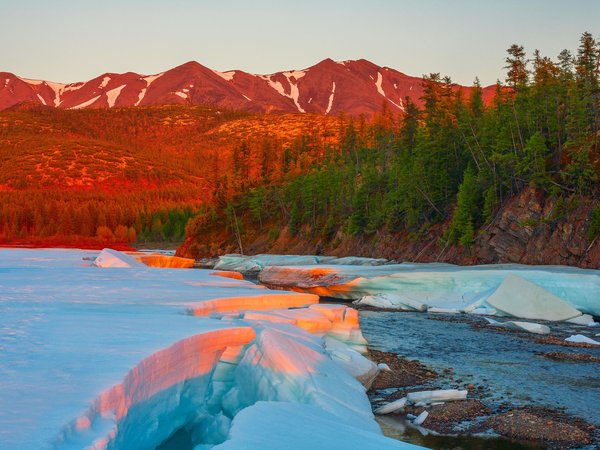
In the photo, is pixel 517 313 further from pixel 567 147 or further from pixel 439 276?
pixel 567 147

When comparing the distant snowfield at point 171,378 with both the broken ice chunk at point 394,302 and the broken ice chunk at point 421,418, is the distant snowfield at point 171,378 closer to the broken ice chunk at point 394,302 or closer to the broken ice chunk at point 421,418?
the broken ice chunk at point 421,418

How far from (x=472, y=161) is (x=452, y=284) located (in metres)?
27.6

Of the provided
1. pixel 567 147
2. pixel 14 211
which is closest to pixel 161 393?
pixel 567 147

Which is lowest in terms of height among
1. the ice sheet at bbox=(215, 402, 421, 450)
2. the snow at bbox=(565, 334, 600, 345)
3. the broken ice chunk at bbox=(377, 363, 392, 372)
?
the snow at bbox=(565, 334, 600, 345)

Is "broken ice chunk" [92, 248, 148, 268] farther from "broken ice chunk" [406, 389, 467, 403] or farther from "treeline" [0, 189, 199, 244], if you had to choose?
"treeline" [0, 189, 199, 244]

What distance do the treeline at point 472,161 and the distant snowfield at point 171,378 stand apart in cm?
3218

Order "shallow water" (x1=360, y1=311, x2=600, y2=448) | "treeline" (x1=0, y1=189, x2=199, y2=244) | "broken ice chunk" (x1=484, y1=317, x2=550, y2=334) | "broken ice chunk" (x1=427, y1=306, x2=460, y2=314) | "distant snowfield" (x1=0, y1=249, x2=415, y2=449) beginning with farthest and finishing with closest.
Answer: "treeline" (x1=0, y1=189, x2=199, y2=244) → "broken ice chunk" (x1=427, y1=306, x2=460, y2=314) → "broken ice chunk" (x1=484, y1=317, x2=550, y2=334) → "shallow water" (x1=360, y1=311, x2=600, y2=448) → "distant snowfield" (x1=0, y1=249, x2=415, y2=449)

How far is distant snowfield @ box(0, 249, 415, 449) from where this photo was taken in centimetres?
681

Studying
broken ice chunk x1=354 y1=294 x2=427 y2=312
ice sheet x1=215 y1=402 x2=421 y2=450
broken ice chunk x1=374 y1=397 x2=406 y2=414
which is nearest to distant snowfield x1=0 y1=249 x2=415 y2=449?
ice sheet x1=215 y1=402 x2=421 y2=450

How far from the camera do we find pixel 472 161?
57875mm

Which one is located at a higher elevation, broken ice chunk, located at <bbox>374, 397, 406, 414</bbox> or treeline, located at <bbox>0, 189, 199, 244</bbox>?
broken ice chunk, located at <bbox>374, 397, 406, 414</bbox>

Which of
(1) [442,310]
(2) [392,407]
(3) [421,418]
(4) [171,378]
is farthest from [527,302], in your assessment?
(4) [171,378]

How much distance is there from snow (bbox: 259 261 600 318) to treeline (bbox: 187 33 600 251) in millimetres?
11192

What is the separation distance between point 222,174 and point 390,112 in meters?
38.3
